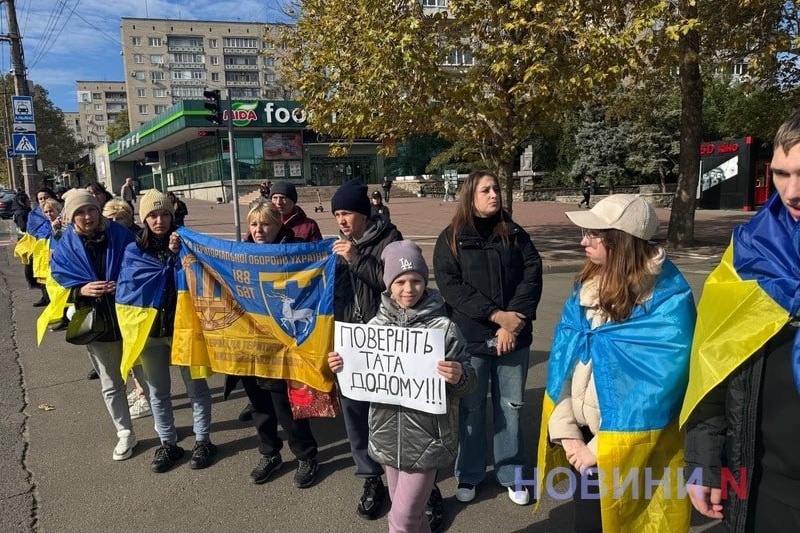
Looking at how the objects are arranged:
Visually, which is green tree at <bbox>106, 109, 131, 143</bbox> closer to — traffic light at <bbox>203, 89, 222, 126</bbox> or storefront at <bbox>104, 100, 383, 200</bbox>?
storefront at <bbox>104, 100, 383, 200</bbox>

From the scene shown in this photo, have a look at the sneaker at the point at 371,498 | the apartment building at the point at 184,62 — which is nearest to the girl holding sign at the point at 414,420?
Result: the sneaker at the point at 371,498

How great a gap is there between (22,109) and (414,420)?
672 inches

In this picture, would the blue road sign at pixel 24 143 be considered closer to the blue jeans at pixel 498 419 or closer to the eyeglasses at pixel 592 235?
the blue jeans at pixel 498 419

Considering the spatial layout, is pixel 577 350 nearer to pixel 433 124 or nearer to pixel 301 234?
pixel 301 234

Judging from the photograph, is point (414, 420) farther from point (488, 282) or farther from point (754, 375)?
point (754, 375)

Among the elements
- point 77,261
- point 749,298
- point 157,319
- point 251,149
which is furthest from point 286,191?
point 251,149

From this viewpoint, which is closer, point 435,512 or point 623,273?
point 623,273

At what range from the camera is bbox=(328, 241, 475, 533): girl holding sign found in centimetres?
253

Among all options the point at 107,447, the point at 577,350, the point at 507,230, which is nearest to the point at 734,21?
the point at 507,230

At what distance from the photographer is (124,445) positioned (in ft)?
12.9

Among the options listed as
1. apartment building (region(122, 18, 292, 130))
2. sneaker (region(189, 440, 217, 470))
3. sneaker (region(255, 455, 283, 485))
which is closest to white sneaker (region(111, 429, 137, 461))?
sneaker (region(189, 440, 217, 470))

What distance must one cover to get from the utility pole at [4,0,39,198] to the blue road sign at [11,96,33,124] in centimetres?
80

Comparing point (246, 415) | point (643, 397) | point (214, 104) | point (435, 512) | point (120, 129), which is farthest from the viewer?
point (120, 129)

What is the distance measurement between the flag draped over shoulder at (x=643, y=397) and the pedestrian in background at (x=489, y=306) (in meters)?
0.79
